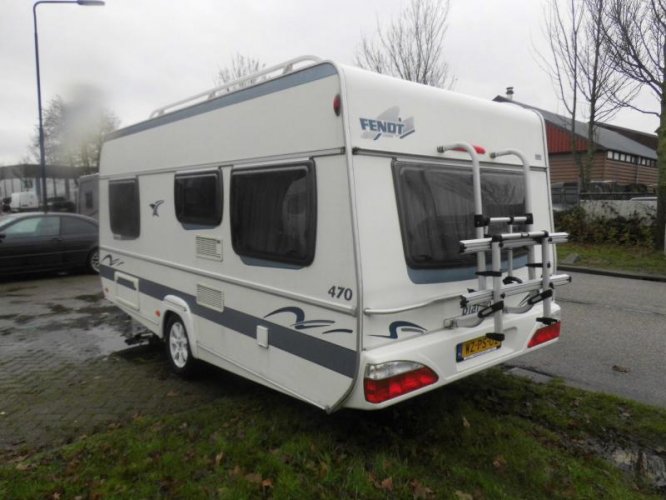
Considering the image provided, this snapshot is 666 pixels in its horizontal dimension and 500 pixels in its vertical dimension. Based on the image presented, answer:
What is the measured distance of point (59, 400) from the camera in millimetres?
4625

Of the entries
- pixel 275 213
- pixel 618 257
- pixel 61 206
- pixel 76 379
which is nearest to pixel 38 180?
pixel 61 206

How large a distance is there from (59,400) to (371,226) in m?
3.41

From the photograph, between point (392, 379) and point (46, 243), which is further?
point (46, 243)

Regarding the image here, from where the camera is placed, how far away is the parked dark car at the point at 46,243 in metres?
10.5

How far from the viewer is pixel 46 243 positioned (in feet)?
35.9

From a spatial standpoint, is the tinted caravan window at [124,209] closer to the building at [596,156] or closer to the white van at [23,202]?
the building at [596,156]

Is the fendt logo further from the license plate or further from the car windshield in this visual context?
the car windshield

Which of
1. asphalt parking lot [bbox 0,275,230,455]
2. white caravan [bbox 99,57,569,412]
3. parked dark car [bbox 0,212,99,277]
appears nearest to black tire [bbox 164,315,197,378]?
asphalt parking lot [bbox 0,275,230,455]

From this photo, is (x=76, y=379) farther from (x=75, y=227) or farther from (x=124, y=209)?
(x=75, y=227)

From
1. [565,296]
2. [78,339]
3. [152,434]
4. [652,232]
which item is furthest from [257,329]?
[652,232]

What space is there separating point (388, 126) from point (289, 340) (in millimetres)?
1573

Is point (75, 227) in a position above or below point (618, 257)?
above

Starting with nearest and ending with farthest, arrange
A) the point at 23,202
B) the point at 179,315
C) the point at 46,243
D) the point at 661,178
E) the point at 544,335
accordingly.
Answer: the point at 544,335 < the point at 179,315 < the point at 46,243 < the point at 661,178 < the point at 23,202

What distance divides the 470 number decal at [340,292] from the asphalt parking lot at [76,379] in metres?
2.03
